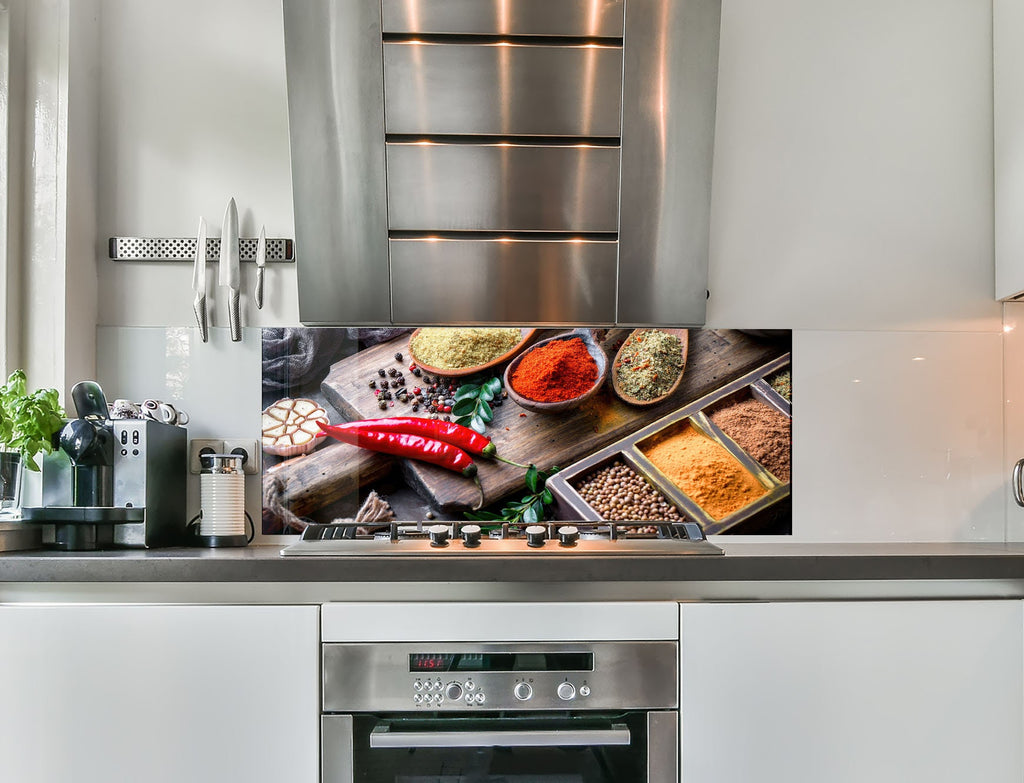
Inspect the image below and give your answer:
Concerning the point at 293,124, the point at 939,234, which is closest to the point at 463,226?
the point at 293,124

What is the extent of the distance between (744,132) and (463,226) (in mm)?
784

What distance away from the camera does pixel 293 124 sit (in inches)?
74.0

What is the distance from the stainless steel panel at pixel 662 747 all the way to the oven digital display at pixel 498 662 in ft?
0.52

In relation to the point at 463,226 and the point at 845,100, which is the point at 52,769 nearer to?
the point at 463,226

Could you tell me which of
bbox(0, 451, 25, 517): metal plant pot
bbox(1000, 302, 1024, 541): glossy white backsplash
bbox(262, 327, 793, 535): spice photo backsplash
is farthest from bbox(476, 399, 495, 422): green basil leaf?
bbox(1000, 302, 1024, 541): glossy white backsplash

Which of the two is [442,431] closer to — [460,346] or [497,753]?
[460,346]

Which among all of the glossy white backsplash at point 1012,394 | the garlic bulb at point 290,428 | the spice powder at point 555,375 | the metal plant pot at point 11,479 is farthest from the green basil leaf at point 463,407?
the glossy white backsplash at point 1012,394

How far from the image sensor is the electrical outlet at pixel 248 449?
2.04m

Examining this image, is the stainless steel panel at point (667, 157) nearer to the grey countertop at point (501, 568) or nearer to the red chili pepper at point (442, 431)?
the red chili pepper at point (442, 431)

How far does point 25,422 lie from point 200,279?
0.54 m

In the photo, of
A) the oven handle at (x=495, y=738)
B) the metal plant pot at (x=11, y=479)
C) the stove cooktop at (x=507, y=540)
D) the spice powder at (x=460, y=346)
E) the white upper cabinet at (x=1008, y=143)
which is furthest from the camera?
the spice powder at (x=460, y=346)

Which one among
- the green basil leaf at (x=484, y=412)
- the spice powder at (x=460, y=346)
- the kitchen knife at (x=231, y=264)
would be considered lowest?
the green basil leaf at (x=484, y=412)

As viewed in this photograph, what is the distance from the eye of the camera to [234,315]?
2010 mm

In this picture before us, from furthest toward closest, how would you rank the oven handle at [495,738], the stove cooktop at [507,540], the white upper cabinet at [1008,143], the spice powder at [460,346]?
the spice powder at [460,346] → the white upper cabinet at [1008,143] → the stove cooktop at [507,540] → the oven handle at [495,738]
